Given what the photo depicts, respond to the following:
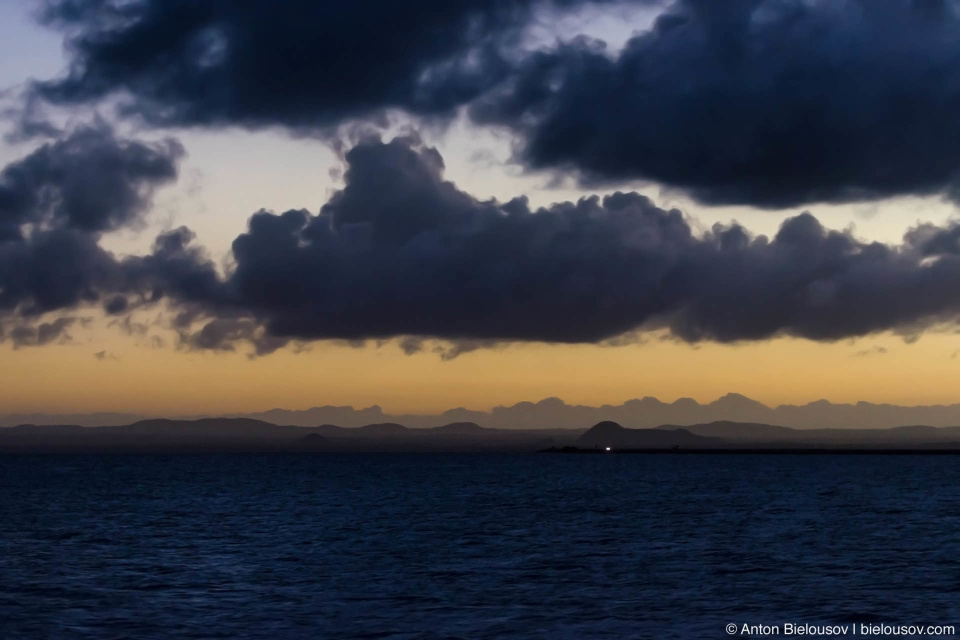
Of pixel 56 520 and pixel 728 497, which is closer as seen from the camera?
pixel 56 520

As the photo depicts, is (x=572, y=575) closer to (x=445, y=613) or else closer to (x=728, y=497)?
(x=445, y=613)

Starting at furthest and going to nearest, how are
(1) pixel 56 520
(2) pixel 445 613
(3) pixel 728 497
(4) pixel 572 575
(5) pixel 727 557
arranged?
(3) pixel 728 497
(1) pixel 56 520
(5) pixel 727 557
(4) pixel 572 575
(2) pixel 445 613

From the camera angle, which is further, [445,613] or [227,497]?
[227,497]

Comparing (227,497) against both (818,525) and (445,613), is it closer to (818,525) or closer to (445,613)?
(818,525)

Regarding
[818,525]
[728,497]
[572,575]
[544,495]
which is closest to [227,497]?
[544,495]

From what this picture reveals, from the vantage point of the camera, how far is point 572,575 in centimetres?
5744

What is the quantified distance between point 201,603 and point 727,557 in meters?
36.4

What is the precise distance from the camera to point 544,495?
152000 millimetres

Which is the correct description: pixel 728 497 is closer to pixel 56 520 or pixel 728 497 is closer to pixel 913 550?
pixel 913 550

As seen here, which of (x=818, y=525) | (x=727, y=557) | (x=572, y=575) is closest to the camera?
(x=572, y=575)

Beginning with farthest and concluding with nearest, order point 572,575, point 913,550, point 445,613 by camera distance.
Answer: point 913,550, point 572,575, point 445,613

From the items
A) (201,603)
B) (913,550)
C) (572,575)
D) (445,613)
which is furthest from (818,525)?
(201,603)

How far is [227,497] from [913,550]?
106 meters

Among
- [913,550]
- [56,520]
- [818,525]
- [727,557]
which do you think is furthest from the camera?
[56,520]
